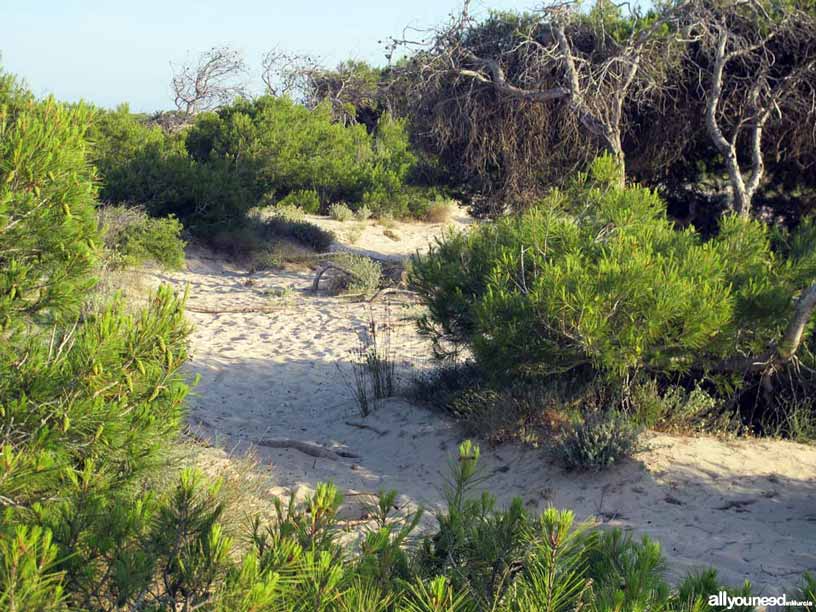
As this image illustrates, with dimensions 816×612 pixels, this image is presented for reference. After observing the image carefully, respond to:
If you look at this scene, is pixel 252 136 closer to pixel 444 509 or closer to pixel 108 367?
pixel 444 509

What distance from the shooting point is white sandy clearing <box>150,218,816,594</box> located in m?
4.78

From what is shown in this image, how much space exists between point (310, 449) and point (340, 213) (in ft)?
42.8

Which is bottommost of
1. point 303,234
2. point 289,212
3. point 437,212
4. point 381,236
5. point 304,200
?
point 381,236

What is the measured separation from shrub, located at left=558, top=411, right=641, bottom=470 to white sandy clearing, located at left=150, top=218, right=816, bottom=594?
0.34 ft

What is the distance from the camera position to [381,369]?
26.5 ft

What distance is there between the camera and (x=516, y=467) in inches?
240

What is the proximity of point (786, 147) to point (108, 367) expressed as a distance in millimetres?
9495

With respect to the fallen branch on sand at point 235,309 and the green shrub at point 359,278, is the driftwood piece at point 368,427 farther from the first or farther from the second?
the green shrub at point 359,278

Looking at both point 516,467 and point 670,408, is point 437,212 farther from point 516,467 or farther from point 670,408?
point 516,467

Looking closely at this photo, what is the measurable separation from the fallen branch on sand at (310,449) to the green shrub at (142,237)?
21.6 ft

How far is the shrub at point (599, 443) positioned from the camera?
5703 millimetres

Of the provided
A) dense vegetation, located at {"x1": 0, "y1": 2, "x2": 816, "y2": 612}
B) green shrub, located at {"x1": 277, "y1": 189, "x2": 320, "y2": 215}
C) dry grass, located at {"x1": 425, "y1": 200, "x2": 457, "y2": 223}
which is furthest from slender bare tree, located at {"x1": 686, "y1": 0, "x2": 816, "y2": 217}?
dry grass, located at {"x1": 425, "y1": 200, "x2": 457, "y2": 223}

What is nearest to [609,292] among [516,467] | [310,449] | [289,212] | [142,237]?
[516,467]

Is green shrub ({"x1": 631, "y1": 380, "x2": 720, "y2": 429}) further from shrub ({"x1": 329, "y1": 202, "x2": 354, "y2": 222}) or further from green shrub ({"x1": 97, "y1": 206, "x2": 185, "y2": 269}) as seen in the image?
shrub ({"x1": 329, "y1": 202, "x2": 354, "y2": 222})
